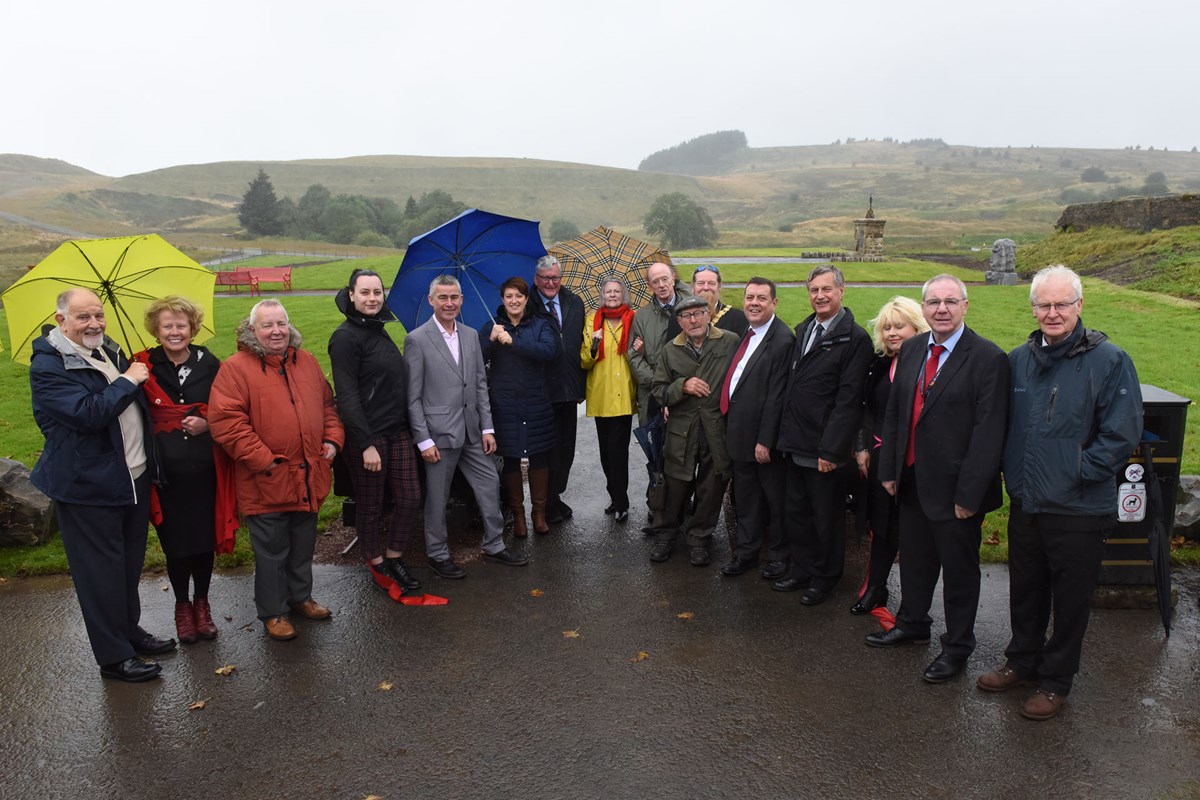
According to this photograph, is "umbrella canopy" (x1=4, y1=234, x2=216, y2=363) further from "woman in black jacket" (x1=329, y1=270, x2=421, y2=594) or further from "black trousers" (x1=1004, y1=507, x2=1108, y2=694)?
"black trousers" (x1=1004, y1=507, x2=1108, y2=694)

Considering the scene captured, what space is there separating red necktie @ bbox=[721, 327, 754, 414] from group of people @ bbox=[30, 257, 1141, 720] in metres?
0.02

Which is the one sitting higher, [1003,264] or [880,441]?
[1003,264]

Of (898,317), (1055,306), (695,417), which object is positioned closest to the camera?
(1055,306)

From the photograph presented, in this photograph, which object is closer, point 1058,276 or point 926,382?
point 1058,276

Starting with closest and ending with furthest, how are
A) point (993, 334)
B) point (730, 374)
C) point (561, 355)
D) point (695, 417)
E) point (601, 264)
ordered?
point (730, 374), point (695, 417), point (561, 355), point (601, 264), point (993, 334)

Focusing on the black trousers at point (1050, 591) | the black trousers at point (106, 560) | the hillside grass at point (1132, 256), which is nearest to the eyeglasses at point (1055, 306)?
the black trousers at point (1050, 591)

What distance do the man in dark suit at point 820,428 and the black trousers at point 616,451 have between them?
1726 mm

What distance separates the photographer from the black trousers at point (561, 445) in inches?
262

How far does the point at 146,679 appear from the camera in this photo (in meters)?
4.43

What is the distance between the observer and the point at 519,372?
20.1ft

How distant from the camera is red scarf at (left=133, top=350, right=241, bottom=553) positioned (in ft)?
15.0

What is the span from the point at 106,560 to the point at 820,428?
14.5ft

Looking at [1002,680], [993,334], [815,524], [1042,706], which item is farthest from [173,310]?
[993,334]

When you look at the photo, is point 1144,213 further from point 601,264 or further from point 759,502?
point 759,502
